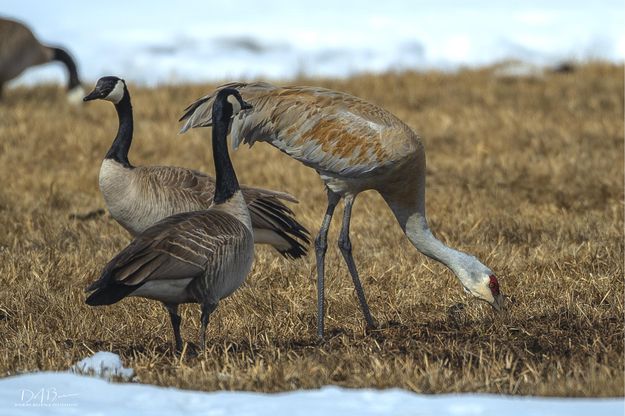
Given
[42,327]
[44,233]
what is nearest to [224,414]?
[42,327]

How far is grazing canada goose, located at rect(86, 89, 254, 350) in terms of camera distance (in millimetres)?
5191

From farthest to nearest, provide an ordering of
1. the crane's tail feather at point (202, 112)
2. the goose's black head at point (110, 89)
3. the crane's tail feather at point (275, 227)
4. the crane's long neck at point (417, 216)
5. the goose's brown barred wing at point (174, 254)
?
the goose's black head at point (110, 89)
the crane's tail feather at point (275, 227)
the crane's tail feather at point (202, 112)
the crane's long neck at point (417, 216)
the goose's brown barred wing at point (174, 254)

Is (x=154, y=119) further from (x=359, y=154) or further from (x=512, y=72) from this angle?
(x=359, y=154)

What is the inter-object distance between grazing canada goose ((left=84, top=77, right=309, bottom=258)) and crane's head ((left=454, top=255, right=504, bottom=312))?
1.41 meters

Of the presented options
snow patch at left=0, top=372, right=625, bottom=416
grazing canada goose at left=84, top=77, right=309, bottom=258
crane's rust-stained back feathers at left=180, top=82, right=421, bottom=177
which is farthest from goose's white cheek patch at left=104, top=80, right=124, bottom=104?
snow patch at left=0, top=372, right=625, bottom=416

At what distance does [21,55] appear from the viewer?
53.3 ft

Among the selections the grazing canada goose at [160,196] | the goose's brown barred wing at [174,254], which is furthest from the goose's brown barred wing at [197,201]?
the goose's brown barred wing at [174,254]

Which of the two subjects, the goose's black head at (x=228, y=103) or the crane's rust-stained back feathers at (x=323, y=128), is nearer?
the goose's black head at (x=228, y=103)

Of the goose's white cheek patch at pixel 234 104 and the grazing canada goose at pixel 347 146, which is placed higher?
the goose's white cheek patch at pixel 234 104

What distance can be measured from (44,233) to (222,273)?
367cm

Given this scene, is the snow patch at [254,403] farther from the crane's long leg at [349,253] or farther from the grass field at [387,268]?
the crane's long leg at [349,253]

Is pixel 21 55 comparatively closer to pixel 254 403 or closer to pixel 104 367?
pixel 104 367

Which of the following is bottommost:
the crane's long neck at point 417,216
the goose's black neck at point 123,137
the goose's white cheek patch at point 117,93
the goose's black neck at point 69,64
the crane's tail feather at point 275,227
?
the goose's black neck at point 69,64

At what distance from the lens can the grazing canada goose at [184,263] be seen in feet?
17.0
